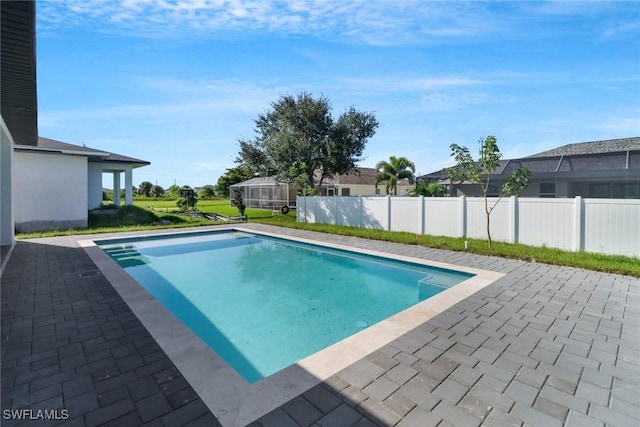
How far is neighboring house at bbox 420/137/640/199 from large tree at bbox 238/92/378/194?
7.62 m

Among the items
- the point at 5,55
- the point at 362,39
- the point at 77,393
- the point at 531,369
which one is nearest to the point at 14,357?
the point at 77,393

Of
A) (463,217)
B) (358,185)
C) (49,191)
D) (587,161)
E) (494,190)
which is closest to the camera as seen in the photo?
(463,217)

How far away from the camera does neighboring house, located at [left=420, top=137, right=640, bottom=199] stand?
554 inches

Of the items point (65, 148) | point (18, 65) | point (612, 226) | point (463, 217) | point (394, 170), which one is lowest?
point (612, 226)

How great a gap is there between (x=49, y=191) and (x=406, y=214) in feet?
49.4

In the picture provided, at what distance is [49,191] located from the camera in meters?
13.1

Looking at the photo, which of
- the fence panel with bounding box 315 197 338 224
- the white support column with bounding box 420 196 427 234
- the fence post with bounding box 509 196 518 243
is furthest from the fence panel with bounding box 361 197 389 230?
the fence post with bounding box 509 196 518 243

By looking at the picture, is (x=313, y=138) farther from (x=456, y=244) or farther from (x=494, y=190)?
(x=494, y=190)

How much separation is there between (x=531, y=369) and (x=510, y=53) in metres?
10.1

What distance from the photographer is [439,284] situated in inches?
257

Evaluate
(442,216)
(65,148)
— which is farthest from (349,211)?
(65,148)

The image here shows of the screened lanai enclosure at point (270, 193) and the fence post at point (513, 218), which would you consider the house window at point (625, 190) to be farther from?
the screened lanai enclosure at point (270, 193)

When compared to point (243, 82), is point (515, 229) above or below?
below

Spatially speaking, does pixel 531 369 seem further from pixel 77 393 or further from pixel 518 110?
pixel 518 110
